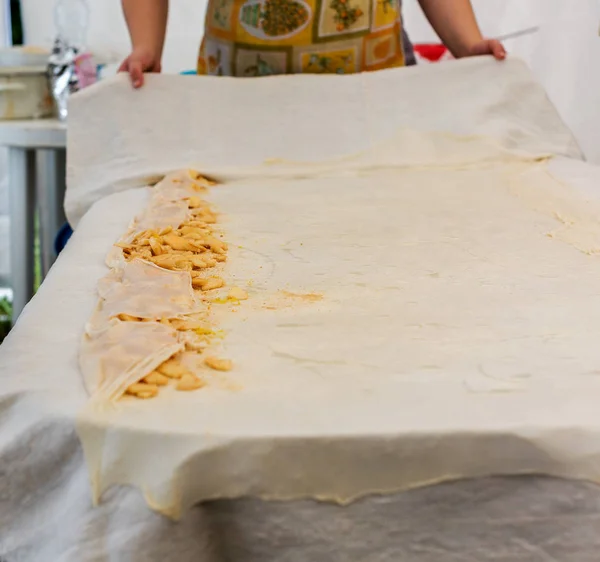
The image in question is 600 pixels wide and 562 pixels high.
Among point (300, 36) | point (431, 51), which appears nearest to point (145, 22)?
point (300, 36)

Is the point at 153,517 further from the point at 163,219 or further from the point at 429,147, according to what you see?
the point at 429,147

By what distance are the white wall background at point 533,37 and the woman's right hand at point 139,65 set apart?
69 centimetres

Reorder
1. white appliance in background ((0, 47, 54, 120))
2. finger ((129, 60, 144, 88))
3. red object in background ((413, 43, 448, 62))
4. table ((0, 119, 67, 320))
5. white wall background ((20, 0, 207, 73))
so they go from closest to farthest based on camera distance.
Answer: finger ((129, 60, 144, 88))
table ((0, 119, 67, 320))
white appliance in background ((0, 47, 54, 120))
red object in background ((413, 43, 448, 62))
white wall background ((20, 0, 207, 73))

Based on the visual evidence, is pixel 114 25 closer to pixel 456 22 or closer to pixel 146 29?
pixel 146 29

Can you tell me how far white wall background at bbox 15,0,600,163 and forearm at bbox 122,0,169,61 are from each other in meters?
0.67

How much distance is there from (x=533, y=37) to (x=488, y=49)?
0.72 m

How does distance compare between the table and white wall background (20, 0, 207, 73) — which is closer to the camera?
the table

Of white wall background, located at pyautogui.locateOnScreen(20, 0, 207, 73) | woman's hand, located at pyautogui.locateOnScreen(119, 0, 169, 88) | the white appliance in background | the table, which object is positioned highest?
woman's hand, located at pyautogui.locateOnScreen(119, 0, 169, 88)

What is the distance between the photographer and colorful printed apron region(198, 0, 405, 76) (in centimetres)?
116

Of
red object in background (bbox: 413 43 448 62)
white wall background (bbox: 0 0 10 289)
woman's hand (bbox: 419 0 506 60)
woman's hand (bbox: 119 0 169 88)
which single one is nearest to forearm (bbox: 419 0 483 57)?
woman's hand (bbox: 419 0 506 60)

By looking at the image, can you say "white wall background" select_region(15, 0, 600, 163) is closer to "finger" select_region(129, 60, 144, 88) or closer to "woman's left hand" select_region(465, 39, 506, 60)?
"woman's left hand" select_region(465, 39, 506, 60)

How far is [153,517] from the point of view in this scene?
0.34 metres

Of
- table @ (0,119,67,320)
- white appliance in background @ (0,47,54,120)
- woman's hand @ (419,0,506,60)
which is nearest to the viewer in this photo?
woman's hand @ (419,0,506,60)

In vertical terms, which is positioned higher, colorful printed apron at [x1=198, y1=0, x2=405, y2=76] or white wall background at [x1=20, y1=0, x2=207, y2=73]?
colorful printed apron at [x1=198, y1=0, x2=405, y2=76]
